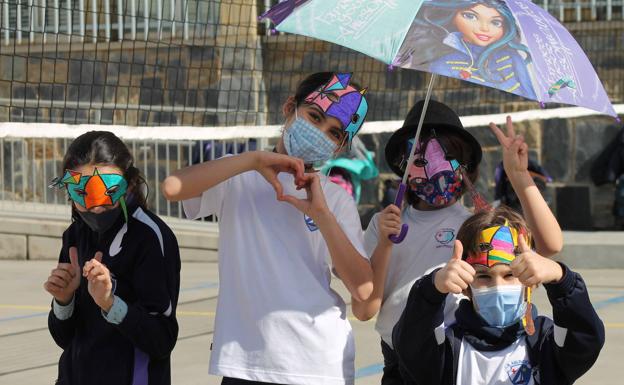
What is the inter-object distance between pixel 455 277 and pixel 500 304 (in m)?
0.26

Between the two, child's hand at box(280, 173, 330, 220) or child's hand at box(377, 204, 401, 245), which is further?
child's hand at box(377, 204, 401, 245)

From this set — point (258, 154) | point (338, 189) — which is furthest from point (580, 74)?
point (258, 154)

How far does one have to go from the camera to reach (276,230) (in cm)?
411

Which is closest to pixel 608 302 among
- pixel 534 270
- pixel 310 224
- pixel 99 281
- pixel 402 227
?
pixel 402 227

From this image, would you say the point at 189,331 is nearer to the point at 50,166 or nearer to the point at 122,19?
the point at 50,166

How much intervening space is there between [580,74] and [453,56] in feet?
1.90

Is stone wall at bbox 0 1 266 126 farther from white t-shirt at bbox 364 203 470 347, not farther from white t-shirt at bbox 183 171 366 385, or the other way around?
white t-shirt at bbox 183 171 366 385

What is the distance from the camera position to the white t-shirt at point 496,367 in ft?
12.9

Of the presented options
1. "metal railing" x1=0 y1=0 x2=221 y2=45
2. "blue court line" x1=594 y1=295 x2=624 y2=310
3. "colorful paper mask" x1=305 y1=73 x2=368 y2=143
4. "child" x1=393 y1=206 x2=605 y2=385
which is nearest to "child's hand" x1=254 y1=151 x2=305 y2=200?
"colorful paper mask" x1=305 y1=73 x2=368 y2=143

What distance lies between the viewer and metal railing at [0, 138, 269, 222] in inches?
539

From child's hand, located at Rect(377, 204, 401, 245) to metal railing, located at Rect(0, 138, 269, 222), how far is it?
31.0 feet

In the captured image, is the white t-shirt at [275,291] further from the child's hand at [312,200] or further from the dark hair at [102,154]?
the dark hair at [102,154]

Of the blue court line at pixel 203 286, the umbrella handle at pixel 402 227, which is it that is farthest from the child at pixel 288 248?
the blue court line at pixel 203 286

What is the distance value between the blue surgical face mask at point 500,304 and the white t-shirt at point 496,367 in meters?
0.10
